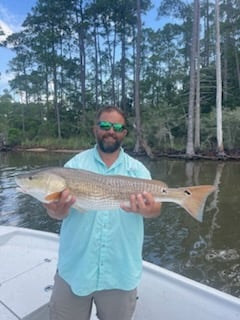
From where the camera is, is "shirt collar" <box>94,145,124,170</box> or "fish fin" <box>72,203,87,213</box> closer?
"fish fin" <box>72,203,87,213</box>

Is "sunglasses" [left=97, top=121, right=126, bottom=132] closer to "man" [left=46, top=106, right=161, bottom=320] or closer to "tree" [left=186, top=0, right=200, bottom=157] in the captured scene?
"man" [left=46, top=106, right=161, bottom=320]

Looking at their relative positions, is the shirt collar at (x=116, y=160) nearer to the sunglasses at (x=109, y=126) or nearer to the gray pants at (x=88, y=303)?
the sunglasses at (x=109, y=126)

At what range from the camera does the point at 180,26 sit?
89.1 ft

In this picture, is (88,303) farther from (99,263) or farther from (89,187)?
(89,187)

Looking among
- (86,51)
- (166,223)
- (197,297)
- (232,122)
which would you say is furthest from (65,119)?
(197,297)

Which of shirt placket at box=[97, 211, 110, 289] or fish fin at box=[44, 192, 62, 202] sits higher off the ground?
fish fin at box=[44, 192, 62, 202]

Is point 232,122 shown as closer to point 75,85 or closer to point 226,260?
point 226,260

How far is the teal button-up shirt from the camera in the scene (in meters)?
1.58

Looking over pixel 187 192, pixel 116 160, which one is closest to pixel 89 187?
pixel 116 160

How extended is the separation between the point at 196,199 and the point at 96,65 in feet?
90.7

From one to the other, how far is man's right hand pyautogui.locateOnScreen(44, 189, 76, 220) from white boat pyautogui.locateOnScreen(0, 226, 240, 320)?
1.05 m

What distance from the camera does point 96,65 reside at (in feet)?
91.5

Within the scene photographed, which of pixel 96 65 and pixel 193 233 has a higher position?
pixel 96 65

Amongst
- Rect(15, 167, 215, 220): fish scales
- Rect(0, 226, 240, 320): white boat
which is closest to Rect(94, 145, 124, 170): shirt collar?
Rect(15, 167, 215, 220): fish scales
